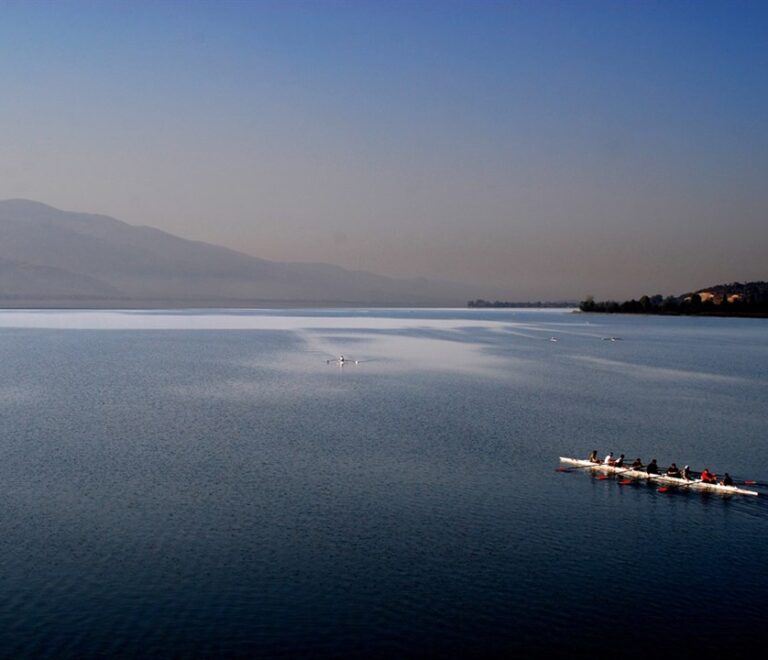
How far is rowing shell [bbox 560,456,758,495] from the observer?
4406 centimetres

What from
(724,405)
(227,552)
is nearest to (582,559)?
(227,552)

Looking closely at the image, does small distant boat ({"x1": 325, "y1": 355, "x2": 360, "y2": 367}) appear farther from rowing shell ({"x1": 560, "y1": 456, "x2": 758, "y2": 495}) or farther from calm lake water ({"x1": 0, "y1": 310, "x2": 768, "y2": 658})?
rowing shell ({"x1": 560, "y1": 456, "x2": 758, "y2": 495})

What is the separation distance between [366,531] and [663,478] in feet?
72.1

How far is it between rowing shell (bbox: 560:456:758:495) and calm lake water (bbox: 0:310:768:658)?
3.94ft

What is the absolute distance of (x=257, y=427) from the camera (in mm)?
64250

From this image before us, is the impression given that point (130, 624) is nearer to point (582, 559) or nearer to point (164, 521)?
point (164, 521)

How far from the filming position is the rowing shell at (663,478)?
44.1 meters

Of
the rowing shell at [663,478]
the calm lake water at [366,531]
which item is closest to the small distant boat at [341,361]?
the calm lake water at [366,531]

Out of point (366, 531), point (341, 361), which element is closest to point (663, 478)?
point (366, 531)

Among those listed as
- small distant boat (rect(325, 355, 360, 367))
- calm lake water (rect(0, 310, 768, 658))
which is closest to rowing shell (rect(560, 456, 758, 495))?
calm lake water (rect(0, 310, 768, 658))

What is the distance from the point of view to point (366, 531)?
118ft

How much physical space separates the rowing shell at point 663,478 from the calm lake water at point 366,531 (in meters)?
1.20

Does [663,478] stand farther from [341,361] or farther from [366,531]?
[341,361]

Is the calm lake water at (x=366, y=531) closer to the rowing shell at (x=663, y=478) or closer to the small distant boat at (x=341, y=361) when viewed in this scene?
the rowing shell at (x=663, y=478)
